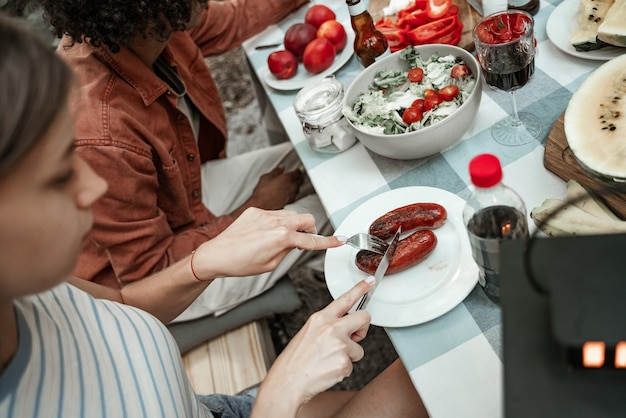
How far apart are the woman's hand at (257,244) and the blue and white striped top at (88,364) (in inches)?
6.2

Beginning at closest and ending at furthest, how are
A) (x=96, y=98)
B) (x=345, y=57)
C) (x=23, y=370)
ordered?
(x=23, y=370), (x=96, y=98), (x=345, y=57)

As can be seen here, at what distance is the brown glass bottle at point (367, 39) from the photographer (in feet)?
4.49

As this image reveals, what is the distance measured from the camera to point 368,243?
1019mm

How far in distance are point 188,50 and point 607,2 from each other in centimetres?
111

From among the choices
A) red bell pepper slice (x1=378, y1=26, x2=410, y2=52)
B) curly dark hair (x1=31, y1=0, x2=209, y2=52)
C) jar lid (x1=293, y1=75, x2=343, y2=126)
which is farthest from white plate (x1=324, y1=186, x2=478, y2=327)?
curly dark hair (x1=31, y1=0, x2=209, y2=52)

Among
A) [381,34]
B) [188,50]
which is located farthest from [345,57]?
[188,50]

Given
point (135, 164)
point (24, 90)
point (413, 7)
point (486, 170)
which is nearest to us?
point (24, 90)

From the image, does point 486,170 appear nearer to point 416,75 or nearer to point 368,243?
point 368,243

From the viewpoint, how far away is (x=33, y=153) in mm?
626

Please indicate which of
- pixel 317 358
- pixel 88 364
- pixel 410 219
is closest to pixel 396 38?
pixel 410 219

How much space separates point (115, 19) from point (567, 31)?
985mm

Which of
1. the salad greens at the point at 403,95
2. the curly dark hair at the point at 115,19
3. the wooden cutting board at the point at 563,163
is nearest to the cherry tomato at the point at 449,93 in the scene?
the salad greens at the point at 403,95

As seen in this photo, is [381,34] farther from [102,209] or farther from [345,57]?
[102,209]

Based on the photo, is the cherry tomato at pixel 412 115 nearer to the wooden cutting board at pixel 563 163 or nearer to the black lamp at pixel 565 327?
the wooden cutting board at pixel 563 163
